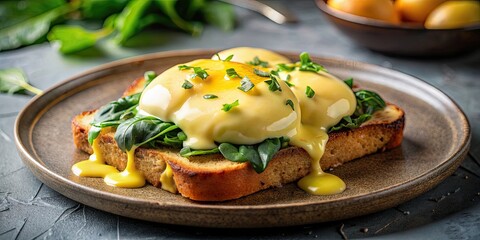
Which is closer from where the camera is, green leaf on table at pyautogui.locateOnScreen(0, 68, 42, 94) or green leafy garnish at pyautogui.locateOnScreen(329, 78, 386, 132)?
green leafy garnish at pyautogui.locateOnScreen(329, 78, 386, 132)

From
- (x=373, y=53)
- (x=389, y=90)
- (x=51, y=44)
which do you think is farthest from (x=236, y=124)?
(x=51, y=44)

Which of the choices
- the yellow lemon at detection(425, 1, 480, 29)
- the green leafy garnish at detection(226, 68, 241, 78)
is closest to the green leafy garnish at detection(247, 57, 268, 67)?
the green leafy garnish at detection(226, 68, 241, 78)

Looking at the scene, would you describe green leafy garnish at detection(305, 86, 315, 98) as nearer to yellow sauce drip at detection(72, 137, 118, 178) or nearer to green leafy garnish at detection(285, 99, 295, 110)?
green leafy garnish at detection(285, 99, 295, 110)

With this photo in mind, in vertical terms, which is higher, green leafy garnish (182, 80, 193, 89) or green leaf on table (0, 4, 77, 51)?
green leafy garnish (182, 80, 193, 89)

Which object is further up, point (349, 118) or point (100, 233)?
point (349, 118)

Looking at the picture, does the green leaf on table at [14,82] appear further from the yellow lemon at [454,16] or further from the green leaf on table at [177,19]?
the yellow lemon at [454,16]

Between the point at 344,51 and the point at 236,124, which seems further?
the point at 344,51

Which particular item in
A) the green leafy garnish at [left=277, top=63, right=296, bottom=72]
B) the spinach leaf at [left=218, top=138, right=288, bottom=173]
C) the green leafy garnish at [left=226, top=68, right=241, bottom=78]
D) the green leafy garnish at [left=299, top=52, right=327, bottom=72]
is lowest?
the spinach leaf at [left=218, top=138, right=288, bottom=173]

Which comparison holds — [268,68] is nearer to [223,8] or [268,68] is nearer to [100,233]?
[100,233]

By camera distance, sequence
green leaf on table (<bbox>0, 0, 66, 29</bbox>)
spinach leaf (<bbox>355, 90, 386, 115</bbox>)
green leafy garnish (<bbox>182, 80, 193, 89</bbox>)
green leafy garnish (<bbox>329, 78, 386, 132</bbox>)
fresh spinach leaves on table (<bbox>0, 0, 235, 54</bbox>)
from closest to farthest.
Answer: green leafy garnish (<bbox>182, 80, 193, 89</bbox>) → green leafy garnish (<bbox>329, 78, 386, 132</bbox>) → spinach leaf (<bbox>355, 90, 386, 115</bbox>) → fresh spinach leaves on table (<bbox>0, 0, 235, 54</bbox>) → green leaf on table (<bbox>0, 0, 66, 29</bbox>)
